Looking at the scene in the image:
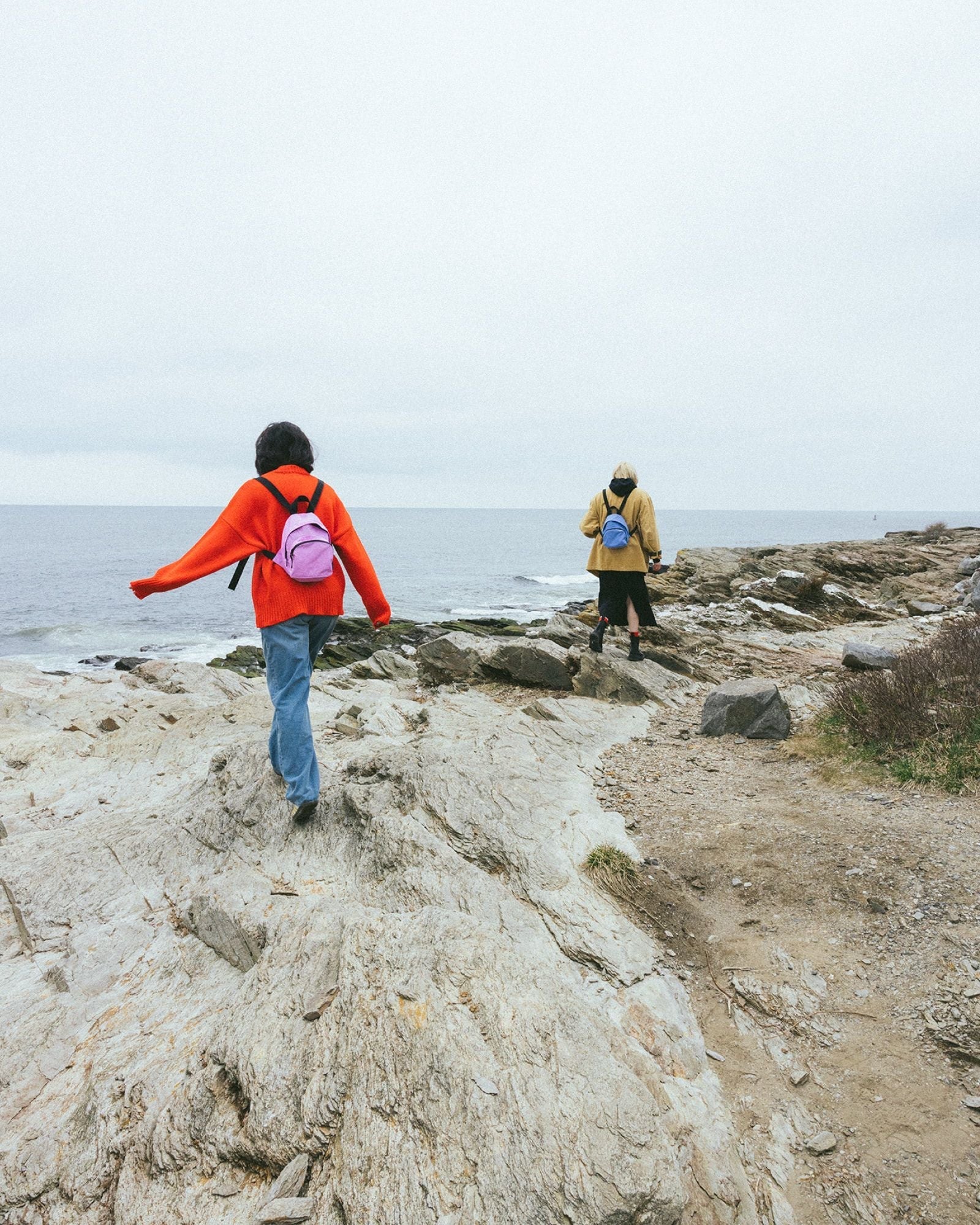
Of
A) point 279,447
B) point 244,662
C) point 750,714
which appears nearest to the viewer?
point 279,447

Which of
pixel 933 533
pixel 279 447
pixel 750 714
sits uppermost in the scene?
pixel 279 447

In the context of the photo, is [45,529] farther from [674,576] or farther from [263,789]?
[263,789]

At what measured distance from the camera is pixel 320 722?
349 inches

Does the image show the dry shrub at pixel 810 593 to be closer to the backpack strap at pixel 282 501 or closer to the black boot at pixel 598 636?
the black boot at pixel 598 636

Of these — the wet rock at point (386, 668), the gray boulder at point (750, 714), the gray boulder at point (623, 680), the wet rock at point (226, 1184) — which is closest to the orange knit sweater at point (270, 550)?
the wet rock at point (226, 1184)

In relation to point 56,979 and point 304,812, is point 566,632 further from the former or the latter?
point 56,979

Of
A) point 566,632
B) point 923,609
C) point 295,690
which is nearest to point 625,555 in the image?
point 566,632

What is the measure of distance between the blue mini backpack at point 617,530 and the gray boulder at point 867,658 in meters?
3.52

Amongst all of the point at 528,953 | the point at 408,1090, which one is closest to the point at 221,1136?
the point at 408,1090

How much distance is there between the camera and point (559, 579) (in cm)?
6394

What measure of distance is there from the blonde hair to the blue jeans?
6105 mm

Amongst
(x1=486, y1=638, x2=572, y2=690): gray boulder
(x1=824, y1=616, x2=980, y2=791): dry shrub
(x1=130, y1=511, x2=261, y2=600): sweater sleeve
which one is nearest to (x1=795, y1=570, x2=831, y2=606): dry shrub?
(x1=486, y1=638, x2=572, y2=690): gray boulder

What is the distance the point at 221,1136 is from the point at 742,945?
10.1 ft

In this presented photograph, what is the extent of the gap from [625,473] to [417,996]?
8.30 metres
